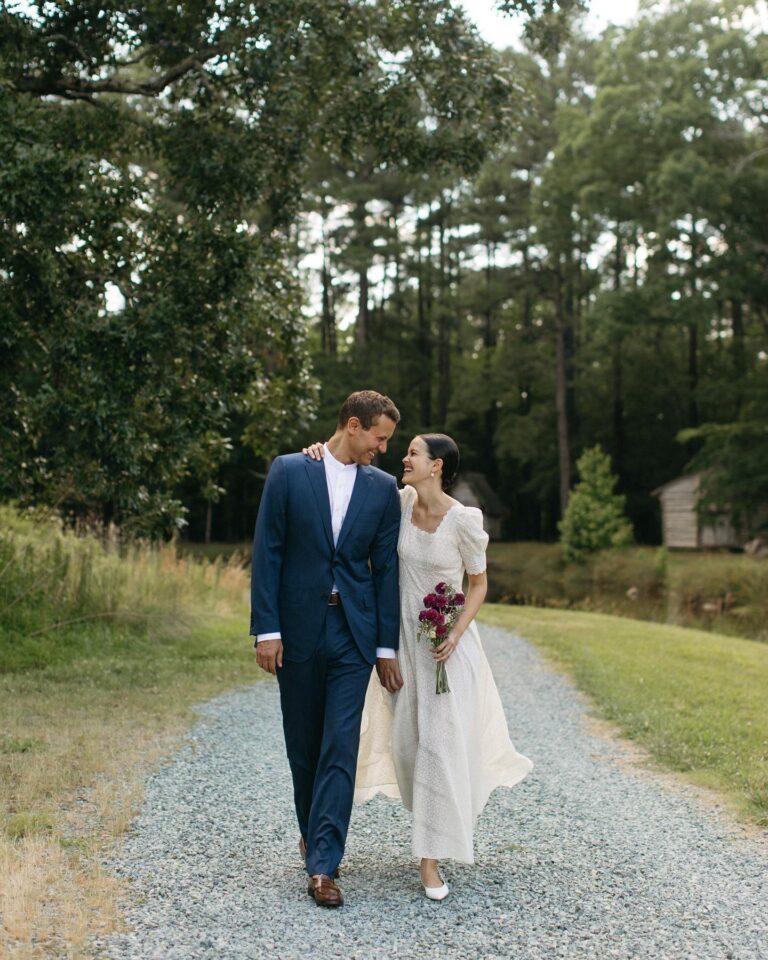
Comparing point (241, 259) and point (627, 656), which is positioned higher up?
point (241, 259)

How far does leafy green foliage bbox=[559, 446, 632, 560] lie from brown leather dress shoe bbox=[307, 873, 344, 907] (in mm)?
33590

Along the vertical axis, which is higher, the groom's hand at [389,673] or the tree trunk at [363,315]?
the tree trunk at [363,315]

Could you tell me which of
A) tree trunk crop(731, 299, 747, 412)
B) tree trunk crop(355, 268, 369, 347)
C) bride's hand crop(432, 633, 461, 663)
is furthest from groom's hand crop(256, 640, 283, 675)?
tree trunk crop(355, 268, 369, 347)

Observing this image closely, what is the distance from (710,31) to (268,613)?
1622 inches

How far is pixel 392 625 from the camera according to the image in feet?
16.5

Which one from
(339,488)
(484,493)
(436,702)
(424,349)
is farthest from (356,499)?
(424,349)

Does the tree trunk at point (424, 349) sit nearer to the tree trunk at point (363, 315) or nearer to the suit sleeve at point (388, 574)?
the tree trunk at point (363, 315)

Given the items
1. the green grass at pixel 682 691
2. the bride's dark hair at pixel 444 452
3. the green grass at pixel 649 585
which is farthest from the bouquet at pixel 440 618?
the green grass at pixel 649 585

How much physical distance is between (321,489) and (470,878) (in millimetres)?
1968

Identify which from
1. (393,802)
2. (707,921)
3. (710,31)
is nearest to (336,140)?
(393,802)

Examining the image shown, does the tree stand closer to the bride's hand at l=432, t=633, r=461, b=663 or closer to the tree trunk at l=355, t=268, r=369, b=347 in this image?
the bride's hand at l=432, t=633, r=461, b=663

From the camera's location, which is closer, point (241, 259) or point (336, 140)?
point (241, 259)

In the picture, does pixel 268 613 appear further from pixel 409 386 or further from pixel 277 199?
pixel 409 386

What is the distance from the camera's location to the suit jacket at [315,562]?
4863 mm
